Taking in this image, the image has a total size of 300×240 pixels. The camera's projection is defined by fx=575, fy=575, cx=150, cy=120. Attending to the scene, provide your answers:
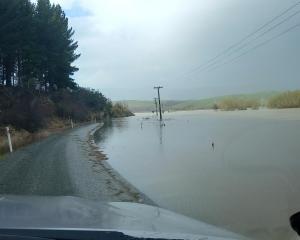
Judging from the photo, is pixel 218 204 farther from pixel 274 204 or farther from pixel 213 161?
pixel 213 161

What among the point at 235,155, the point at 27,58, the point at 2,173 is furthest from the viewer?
the point at 27,58

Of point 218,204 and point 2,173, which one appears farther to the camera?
point 2,173

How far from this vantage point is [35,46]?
5488 centimetres

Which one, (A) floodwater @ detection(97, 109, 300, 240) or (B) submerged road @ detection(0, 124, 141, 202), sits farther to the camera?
(B) submerged road @ detection(0, 124, 141, 202)

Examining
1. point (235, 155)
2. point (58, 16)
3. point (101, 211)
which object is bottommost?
point (235, 155)

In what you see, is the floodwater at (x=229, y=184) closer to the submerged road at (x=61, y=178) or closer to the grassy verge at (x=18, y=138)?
the submerged road at (x=61, y=178)

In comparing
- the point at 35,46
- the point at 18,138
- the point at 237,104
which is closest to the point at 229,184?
the point at 18,138

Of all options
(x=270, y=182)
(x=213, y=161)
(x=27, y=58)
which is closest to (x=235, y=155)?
(x=213, y=161)

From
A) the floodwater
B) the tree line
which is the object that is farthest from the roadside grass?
the floodwater

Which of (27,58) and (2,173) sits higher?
(27,58)

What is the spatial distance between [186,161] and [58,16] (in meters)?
42.8

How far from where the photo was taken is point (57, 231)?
126 inches

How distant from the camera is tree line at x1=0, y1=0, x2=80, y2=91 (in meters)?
46.7

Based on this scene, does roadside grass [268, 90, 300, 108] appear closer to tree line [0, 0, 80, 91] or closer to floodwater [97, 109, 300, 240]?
tree line [0, 0, 80, 91]
